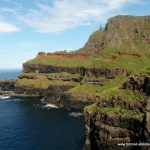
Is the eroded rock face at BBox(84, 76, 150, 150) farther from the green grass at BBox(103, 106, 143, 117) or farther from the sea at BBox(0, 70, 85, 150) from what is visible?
the sea at BBox(0, 70, 85, 150)

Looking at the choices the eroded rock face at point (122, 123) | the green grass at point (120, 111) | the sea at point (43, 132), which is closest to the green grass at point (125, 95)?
the eroded rock face at point (122, 123)

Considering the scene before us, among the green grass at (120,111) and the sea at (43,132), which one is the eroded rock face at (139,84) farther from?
the sea at (43,132)

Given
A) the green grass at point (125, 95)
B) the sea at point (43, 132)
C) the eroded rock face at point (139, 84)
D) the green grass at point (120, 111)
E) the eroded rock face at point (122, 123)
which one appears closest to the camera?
the eroded rock face at point (122, 123)

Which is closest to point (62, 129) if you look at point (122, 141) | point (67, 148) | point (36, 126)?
point (36, 126)

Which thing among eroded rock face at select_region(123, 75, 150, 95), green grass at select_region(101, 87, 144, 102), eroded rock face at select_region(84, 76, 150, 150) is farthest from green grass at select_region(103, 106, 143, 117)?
eroded rock face at select_region(123, 75, 150, 95)

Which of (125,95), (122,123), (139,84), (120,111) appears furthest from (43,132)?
(139,84)

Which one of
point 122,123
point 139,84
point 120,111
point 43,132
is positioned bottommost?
point 43,132

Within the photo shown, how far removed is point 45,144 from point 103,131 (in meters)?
36.4

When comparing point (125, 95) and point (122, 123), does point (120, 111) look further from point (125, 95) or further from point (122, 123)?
point (125, 95)

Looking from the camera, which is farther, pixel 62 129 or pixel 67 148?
pixel 62 129

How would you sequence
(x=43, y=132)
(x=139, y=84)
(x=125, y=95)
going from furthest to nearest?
(x=43, y=132) → (x=125, y=95) → (x=139, y=84)

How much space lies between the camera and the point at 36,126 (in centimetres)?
17500

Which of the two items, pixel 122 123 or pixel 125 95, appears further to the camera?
pixel 125 95

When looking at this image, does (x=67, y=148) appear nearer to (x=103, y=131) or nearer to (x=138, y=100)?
(x=103, y=131)
